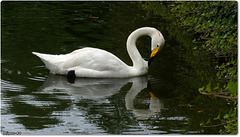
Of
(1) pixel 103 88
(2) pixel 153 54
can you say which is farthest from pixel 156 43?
(1) pixel 103 88

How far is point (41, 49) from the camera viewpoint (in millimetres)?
11500

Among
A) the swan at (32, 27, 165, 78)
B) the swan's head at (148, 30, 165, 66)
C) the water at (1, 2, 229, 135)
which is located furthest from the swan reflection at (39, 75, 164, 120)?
the swan's head at (148, 30, 165, 66)

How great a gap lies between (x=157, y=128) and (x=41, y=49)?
5055 millimetres

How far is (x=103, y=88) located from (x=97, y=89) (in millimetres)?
129

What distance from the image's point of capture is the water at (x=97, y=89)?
728 cm

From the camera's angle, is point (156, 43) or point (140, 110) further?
point (156, 43)

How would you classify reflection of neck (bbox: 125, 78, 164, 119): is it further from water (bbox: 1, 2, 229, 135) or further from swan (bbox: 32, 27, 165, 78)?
swan (bbox: 32, 27, 165, 78)

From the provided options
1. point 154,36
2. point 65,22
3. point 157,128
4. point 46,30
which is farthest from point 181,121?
point 65,22

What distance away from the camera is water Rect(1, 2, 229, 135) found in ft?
23.9

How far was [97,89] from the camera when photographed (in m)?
9.10

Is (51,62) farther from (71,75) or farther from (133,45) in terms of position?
(133,45)

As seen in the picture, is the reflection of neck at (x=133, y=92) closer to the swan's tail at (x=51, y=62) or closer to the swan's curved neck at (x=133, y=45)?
the swan's curved neck at (x=133, y=45)

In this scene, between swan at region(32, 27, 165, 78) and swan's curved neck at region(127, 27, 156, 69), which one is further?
swan's curved neck at region(127, 27, 156, 69)

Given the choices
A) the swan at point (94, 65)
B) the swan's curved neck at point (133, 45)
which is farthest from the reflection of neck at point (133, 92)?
the swan's curved neck at point (133, 45)
